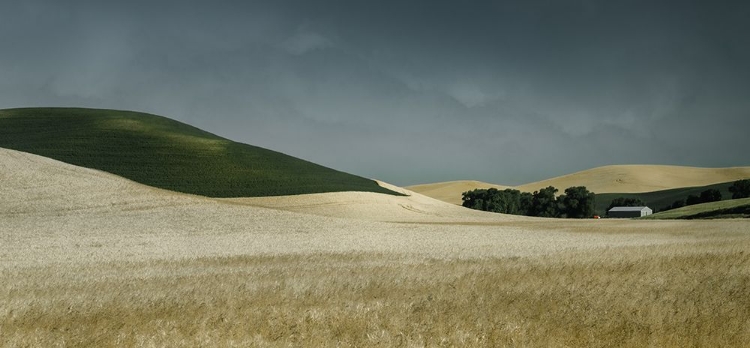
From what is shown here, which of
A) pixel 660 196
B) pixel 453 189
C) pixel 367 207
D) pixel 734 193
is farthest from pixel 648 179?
pixel 367 207

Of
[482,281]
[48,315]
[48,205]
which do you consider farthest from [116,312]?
[48,205]

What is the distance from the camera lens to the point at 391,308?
912 cm

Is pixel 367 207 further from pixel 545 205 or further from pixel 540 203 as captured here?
pixel 545 205

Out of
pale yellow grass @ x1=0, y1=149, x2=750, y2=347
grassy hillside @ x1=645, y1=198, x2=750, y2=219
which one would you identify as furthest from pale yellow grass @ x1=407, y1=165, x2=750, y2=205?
pale yellow grass @ x1=0, y1=149, x2=750, y2=347

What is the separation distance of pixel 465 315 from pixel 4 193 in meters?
53.2

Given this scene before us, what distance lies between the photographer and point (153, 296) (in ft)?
34.1

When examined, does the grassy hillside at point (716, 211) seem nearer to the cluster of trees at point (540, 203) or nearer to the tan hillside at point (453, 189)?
the cluster of trees at point (540, 203)

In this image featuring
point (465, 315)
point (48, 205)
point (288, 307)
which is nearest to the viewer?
point (465, 315)

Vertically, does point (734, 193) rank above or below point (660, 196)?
below

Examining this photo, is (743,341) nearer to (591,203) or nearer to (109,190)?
(109,190)

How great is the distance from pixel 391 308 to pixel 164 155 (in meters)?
83.3

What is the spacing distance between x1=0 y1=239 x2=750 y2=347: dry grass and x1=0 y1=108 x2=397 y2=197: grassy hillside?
59488mm

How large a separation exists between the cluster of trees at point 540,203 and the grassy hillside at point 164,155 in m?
35.8

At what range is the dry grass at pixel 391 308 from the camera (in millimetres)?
7500
